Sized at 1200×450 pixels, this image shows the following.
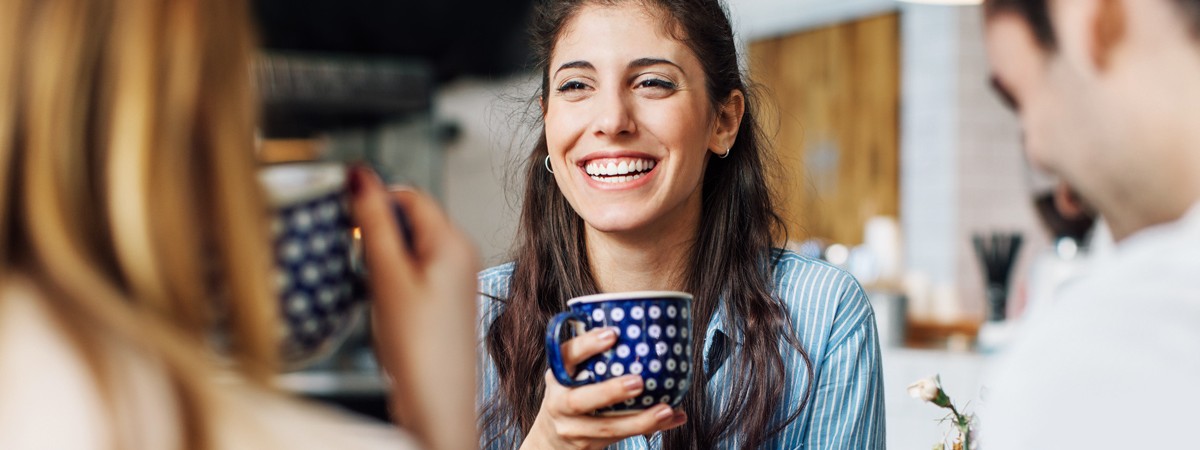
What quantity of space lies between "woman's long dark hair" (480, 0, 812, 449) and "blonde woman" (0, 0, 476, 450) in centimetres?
87

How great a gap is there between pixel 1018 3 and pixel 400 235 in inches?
15.4

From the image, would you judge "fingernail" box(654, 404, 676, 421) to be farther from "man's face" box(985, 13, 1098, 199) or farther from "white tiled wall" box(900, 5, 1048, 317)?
"white tiled wall" box(900, 5, 1048, 317)

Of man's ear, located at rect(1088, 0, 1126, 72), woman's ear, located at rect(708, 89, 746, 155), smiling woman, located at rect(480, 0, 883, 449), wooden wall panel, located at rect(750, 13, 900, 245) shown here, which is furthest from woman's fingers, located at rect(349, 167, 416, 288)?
wooden wall panel, located at rect(750, 13, 900, 245)

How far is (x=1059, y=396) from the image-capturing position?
60 centimetres

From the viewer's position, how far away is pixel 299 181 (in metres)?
0.67

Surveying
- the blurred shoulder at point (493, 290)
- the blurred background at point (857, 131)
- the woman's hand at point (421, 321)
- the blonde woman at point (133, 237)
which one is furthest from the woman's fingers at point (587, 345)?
the blurred background at point (857, 131)

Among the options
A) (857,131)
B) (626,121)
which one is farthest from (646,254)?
(857,131)

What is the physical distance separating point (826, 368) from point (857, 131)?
15.0 feet

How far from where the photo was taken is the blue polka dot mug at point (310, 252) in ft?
2.15

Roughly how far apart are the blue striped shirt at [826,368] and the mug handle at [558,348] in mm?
434

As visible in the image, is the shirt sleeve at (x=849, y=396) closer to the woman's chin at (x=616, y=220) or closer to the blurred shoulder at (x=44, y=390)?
the woman's chin at (x=616, y=220)

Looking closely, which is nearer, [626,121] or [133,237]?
[133,237]

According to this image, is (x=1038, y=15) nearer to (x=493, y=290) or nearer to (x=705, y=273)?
(x=705, y=273)

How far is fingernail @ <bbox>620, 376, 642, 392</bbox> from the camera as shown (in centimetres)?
101
